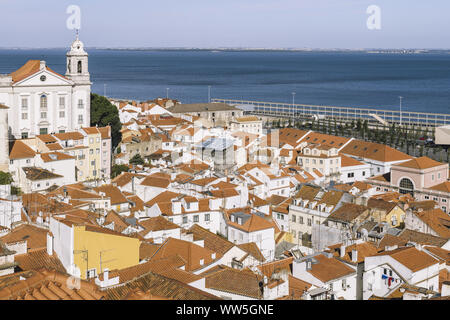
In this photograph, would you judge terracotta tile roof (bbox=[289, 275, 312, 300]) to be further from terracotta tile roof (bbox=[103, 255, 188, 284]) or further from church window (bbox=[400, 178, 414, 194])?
church window (bbox=[400, 178, 414, 194])

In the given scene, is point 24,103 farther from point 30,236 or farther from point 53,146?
point 30,236

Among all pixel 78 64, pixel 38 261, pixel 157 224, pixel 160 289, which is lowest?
pixel 157 224

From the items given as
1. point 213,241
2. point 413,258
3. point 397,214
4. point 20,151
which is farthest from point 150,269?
point 20,151

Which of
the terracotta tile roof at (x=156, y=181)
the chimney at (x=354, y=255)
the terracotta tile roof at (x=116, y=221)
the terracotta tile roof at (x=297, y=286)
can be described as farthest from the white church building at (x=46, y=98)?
the terracotta tile roof at (x=297, y=286)

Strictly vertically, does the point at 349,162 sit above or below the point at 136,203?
above

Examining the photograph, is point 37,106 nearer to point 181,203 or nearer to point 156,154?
point 156,154
